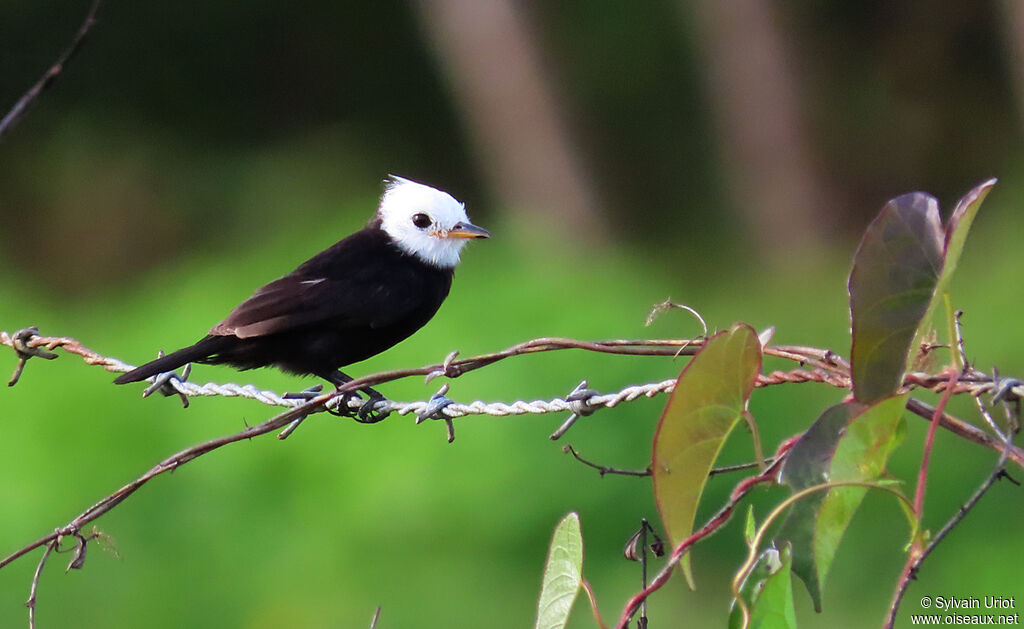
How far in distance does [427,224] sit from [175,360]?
1.25 m

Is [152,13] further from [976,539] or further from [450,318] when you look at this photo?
[976,539]

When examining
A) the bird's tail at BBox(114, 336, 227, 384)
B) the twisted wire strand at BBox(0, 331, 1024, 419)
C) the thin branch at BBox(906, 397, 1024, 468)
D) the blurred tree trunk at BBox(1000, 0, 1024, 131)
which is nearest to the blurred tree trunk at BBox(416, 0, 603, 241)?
the blurred tree trunk at BBox(1000, 0, 1024, 131)

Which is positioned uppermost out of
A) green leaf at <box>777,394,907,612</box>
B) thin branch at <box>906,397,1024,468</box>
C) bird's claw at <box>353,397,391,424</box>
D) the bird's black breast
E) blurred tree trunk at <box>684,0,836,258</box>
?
blurred tree trunk at <box>684,0,836,258</box>

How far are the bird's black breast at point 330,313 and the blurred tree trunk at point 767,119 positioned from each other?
32.4ft

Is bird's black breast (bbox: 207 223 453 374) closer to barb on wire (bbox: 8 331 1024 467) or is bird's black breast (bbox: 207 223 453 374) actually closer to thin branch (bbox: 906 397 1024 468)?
barb on wire (bbox: 8 331 1024 467)

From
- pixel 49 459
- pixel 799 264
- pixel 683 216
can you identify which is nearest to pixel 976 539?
pixel 49 459

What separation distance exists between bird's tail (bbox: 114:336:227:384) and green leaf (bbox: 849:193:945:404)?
91.1 inches

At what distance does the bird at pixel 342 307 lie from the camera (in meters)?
4.01

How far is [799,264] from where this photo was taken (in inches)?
524

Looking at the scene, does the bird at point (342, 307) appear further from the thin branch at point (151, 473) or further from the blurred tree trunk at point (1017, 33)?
the blurred tree trunk at point (1017, 33)

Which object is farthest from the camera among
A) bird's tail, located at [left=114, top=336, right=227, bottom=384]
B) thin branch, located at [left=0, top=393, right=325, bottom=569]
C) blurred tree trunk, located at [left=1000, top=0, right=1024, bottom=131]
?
blurred tree trunk, located at [left=1000, top=0, right=1024, bottom=131]

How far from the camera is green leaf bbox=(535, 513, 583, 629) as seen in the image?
197 centimetres

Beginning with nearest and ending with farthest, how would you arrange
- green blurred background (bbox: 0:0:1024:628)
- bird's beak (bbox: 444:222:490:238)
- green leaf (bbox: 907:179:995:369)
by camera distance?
green leaf (bbox: 907:179:995:369) → bird's beak (bbox: 444:222:490:238) → green blurred background (bbox: 0:0:1024:628)

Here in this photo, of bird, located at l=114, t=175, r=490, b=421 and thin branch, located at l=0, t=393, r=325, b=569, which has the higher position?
bird, located at l=114, t=175, r=490, b=421
